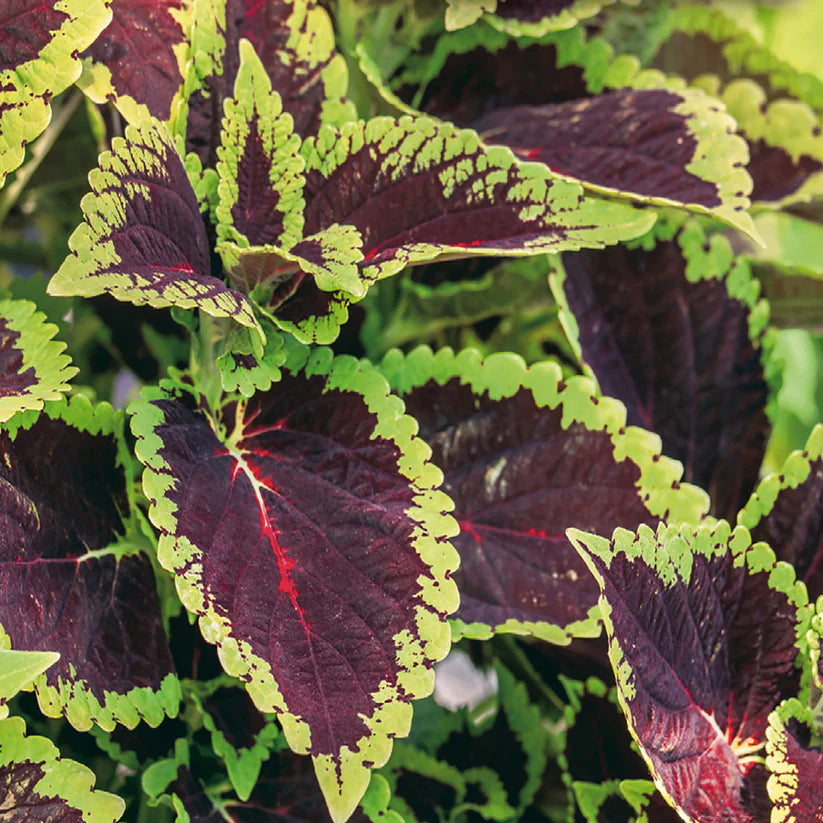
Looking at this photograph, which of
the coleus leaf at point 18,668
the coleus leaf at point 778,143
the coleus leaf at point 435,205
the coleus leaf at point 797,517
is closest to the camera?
the coleus leaf at point 18,668

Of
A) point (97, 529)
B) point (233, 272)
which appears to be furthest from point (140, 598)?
point (233, 272)

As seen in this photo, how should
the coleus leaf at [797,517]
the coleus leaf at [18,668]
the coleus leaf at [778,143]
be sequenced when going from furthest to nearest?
1. the coleus leaf at [778,143]
2. the coleus leaf at [797,517]
3. the coleus leaf at [18,668]

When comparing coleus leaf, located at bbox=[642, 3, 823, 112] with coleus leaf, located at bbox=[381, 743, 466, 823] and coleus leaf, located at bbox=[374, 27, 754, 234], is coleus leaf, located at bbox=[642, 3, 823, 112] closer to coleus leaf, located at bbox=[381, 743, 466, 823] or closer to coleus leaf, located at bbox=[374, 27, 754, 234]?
coleus leaf, located at bbox=[374, 27, 754, 234]

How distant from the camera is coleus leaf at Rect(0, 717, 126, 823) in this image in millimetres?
480

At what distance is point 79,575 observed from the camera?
0.54 m

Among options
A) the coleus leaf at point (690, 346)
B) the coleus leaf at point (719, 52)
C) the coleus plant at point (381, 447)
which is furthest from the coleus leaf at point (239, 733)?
the coleus leaf at point (719, 52)

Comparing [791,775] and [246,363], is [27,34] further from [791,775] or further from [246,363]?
[791,775]

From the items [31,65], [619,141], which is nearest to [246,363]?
[31,65]

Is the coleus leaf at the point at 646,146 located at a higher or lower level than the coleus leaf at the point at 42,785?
higher

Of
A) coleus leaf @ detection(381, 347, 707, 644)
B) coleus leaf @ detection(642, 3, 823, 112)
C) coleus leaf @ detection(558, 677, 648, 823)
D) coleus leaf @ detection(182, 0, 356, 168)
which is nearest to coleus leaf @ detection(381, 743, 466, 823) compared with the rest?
coleus leaf @ detection(558, 677, 648, 823)

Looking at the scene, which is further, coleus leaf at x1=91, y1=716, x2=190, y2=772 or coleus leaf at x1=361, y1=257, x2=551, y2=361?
coleus leaf at x1=361, y1=257, x2=551, y2=361

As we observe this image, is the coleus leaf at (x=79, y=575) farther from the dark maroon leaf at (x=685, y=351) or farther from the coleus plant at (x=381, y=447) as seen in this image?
the dark maroon leaf at (x=685, y=351)

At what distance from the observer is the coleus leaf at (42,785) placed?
48cm

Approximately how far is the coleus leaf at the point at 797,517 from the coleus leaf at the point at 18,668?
431 millimetres
